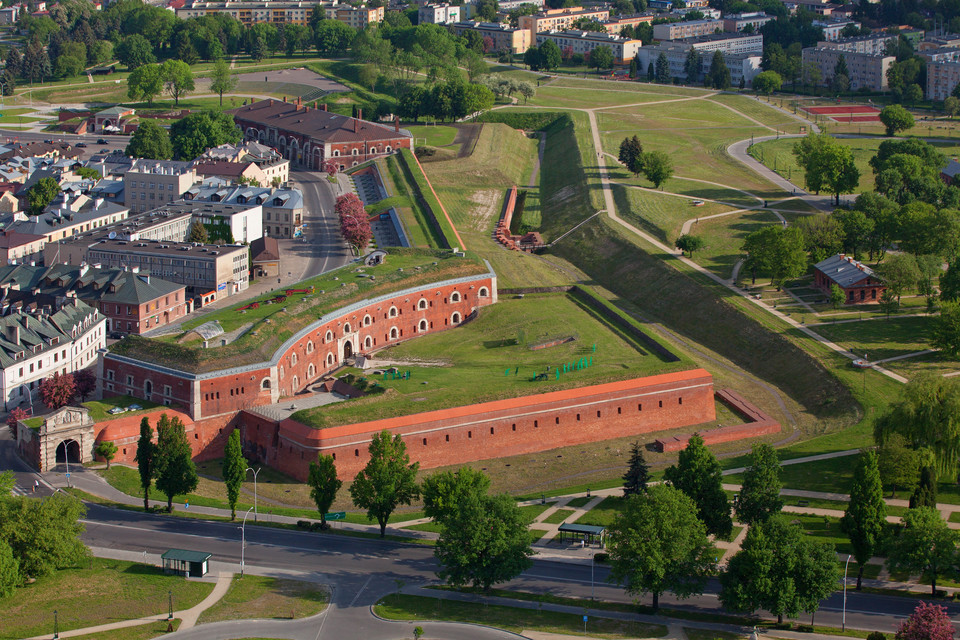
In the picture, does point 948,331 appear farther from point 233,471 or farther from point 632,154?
point 632,154

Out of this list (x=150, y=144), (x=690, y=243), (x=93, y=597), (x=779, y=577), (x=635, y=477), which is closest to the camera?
(x=779, y=577)

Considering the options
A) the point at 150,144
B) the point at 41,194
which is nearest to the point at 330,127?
the point at 150,144

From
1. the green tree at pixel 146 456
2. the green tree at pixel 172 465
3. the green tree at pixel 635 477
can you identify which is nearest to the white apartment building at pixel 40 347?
the green tree at pixel 146 456

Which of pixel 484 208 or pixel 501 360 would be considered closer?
pixel 501 360

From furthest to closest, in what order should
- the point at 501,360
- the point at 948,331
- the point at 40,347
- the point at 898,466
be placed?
1. the point at 501,360
2. the point at 948,331
3. the point at 40,347
4. the point at 898,466

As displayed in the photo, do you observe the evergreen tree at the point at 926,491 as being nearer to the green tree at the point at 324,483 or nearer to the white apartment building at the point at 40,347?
the green tree at the point at 324,483

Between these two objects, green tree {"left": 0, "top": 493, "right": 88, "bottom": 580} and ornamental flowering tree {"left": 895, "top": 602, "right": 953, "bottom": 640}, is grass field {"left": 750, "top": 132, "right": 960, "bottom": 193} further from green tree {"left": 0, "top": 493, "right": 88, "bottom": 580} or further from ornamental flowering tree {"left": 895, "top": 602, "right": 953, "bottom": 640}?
green tree {"left": 0, "top": 493, "right": 88, "bottom": 580}

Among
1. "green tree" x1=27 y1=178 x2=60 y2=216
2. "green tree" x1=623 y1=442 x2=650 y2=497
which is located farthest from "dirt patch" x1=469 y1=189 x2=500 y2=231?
"green tree" x1=623 y1=442 x2=650 y2=497

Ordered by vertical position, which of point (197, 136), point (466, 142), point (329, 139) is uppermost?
point (197, 136)

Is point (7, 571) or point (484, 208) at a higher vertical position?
point (484, 208)
